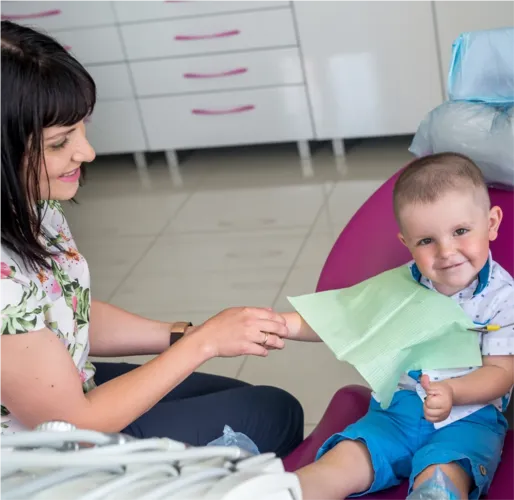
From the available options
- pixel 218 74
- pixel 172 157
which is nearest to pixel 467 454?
pixel 218 74

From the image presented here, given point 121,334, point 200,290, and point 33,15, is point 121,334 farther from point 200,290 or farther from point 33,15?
point 33,15

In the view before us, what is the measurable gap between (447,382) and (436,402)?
0.29 feet

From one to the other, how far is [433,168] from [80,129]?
0.58 meters

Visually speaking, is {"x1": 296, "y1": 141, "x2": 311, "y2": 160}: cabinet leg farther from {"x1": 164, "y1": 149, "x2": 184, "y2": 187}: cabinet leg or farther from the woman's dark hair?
the woman's dark hair

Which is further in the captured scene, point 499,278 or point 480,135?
point 480,135

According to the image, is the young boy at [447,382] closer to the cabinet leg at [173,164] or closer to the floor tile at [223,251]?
the floor tile at [223,251]

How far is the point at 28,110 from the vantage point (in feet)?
4.20

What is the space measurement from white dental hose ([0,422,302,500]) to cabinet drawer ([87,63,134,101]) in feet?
11.2

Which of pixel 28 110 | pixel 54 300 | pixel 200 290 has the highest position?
pixel 28 110

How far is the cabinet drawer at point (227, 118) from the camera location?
3855 mm

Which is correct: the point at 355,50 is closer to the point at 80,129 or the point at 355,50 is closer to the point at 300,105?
the point at 300,105

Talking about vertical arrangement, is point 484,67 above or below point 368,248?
above

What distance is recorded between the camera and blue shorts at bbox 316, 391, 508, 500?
1.37 metres

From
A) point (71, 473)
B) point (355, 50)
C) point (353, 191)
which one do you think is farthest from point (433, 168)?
point (355, 50)
